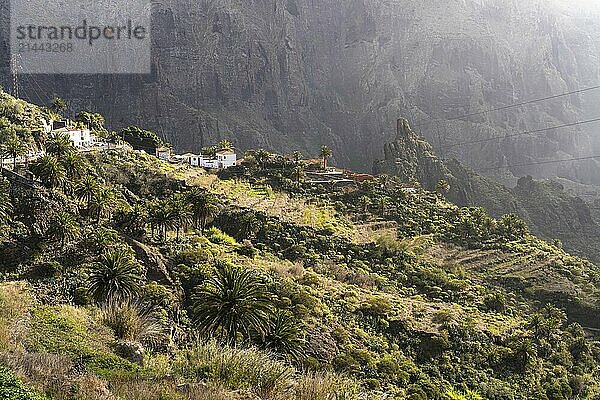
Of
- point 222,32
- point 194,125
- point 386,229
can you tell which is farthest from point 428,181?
point 222,32

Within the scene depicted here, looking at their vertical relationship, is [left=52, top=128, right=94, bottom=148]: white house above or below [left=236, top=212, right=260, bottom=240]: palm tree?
above

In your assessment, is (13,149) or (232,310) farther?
(13,149)

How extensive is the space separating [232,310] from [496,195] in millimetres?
130836

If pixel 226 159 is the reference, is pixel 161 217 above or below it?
below

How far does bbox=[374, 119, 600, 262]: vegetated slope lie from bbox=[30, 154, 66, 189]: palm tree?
3366 inches

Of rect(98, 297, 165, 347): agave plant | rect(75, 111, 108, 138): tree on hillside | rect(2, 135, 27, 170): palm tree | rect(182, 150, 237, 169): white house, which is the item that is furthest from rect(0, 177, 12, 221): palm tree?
rect(75, 111, 108, 138): tree on hillside

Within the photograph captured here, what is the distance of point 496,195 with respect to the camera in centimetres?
14488

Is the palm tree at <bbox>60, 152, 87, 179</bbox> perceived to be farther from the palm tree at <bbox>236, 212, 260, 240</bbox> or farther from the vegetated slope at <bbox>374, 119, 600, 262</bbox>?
the vegetated slope at <bbox>374, 119, 600, 262</bbox>

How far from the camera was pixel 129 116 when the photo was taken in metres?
181

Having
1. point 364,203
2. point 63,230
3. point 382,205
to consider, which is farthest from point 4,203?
point 382,205

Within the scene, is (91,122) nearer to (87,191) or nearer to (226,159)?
(226,159)

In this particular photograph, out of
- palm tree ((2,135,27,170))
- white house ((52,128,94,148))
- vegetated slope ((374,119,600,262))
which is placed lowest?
vegetated slope ((374,119,600,262))

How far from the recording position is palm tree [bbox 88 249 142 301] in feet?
106

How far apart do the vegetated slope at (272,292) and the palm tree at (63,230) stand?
16 cm
